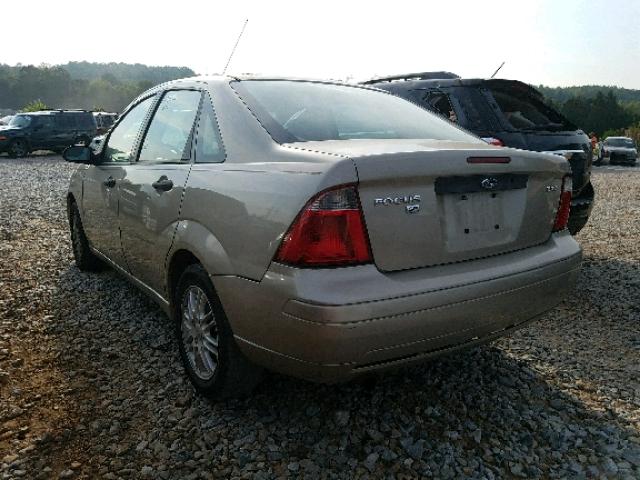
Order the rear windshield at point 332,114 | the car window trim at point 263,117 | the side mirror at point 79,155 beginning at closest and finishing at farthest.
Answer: the car window trim at point 263,117
the rear windshield at point 332,114
the side mirror at point 79,155

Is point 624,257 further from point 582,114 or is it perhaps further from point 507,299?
point 582,114

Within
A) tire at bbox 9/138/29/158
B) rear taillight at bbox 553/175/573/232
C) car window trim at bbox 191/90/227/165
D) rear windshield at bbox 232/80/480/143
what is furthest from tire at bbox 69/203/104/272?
tire at bbox 9/138/29/158

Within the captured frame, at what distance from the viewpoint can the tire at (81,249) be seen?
16.1ft

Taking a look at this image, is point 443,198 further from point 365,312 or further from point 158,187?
point 158,187

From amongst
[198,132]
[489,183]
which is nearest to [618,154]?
[489,183]

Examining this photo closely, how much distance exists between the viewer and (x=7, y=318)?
3.95 meters

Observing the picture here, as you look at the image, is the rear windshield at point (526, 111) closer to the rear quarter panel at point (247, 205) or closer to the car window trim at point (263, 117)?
the car window trim at point (263, 117)

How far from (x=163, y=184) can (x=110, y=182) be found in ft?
A: 3.38

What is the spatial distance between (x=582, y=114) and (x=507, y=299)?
268 ft

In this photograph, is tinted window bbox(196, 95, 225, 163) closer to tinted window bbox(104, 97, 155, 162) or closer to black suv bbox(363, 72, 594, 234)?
tinted window bbox(104, 97, 155, 162)

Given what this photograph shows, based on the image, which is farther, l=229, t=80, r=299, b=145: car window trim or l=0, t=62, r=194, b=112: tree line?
l=0, t=62, r=194, b=112: tree line

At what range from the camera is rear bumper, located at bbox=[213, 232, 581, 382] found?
78.3 inches

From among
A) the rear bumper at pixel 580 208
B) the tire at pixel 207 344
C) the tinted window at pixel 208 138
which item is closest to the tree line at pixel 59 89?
the rear bumper at pixel 580 208

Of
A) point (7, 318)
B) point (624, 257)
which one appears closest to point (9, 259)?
point (7, 318)
